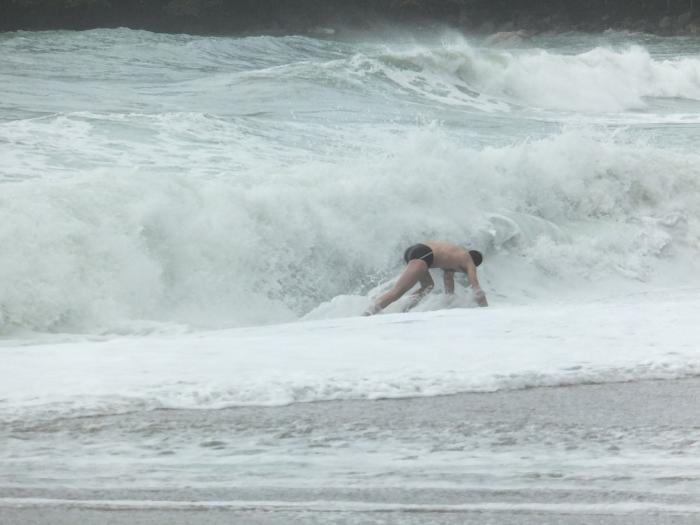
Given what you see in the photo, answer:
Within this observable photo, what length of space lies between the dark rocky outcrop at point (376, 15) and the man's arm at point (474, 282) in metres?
43.0

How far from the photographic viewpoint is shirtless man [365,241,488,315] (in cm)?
1022

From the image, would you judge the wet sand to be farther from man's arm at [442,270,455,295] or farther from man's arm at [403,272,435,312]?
man's arm at [442,270,455,295]

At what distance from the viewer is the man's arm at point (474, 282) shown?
10359 millimetres

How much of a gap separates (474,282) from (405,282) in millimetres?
610

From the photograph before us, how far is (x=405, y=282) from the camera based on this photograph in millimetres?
10180

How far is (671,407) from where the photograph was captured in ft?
17.3

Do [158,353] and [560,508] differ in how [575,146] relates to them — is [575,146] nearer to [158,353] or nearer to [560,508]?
[158,353]

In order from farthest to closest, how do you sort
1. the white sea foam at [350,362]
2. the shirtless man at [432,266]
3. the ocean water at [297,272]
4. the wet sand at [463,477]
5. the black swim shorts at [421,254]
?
the black swim shorts at [421,254] < the shirtless man at [432,266] < the white sea foam at [350,362] < the ocean water at [297,272] < the wet sand at [463,477]

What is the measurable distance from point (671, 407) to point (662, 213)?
9.21 m

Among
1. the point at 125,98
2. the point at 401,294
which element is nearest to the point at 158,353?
the point at 401,294

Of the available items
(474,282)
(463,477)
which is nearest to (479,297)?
(474,282)

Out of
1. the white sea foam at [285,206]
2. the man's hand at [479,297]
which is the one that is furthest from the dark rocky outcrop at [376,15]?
the man's hand at [479,297]

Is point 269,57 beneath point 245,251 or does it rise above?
above

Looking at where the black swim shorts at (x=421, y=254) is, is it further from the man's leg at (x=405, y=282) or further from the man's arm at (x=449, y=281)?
the man's arm at (x=449, y=281)
